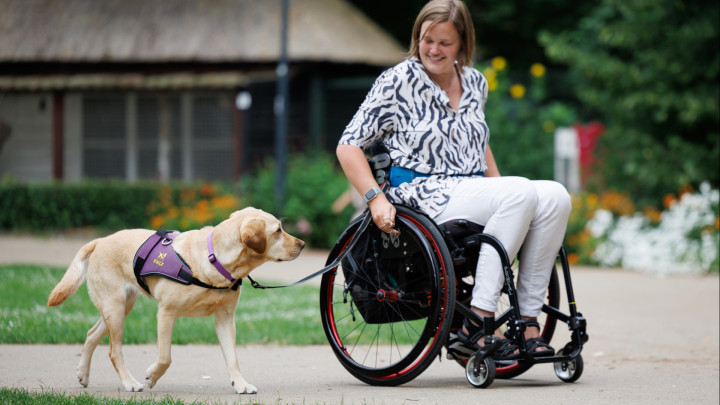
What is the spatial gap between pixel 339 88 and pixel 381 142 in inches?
568

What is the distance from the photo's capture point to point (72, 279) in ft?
15.1

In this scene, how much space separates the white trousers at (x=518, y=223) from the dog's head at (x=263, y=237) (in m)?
0.73

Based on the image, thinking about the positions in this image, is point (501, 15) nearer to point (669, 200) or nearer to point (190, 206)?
point (190, 206)

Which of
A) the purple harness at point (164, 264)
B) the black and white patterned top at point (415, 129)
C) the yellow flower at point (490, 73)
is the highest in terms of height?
the yellow flower at point (490, 73)

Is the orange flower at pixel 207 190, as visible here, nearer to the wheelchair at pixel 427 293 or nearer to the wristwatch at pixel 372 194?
the wheelchair at pixel 427 293

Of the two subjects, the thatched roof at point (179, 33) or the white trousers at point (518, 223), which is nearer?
the white trousers at point (518, 223)

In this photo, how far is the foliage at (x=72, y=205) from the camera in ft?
55.0

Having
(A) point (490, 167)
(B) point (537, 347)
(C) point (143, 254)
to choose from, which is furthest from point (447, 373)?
(C) point (143, 254)

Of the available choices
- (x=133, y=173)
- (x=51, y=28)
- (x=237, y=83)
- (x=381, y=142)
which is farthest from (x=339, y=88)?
(x=381, y=142)

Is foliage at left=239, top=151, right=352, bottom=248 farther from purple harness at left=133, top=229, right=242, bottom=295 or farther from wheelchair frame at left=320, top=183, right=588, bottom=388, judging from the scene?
purple harness at left=133, top=229, right=242, bottom=295

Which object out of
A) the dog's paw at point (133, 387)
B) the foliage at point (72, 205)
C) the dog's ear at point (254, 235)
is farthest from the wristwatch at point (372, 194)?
the foliage at point (72, 205)

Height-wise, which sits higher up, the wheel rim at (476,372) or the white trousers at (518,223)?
the white trousers at (518,223)

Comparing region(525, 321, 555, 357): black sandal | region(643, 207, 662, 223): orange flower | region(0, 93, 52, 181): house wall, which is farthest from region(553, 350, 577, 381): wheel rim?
region(0, 93, 52, 181): house wall

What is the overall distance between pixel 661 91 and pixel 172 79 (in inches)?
358
